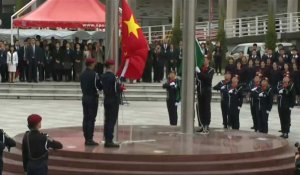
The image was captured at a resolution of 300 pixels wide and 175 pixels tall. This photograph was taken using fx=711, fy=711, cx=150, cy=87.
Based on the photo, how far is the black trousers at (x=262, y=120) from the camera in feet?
60.4

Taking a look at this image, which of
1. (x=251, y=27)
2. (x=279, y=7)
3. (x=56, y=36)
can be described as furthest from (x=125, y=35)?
(x=279, y=7)

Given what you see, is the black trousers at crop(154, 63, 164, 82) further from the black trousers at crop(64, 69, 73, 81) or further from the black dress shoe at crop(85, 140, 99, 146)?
the black dress shoe at crop(85, 140, 99, 146)

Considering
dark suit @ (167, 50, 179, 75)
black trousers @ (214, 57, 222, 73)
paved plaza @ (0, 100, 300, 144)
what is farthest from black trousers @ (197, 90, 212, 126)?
black trousers @ (214, 57, 222, 73)

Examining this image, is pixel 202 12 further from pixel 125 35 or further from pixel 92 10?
pixel 125 35

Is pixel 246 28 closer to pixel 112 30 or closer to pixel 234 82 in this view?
pixel 234 82

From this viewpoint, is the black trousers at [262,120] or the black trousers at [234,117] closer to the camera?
the black trousers at [262,120]

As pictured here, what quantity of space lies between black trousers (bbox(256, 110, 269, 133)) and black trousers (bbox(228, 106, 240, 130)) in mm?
528

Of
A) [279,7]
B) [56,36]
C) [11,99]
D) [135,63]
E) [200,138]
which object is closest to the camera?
[135,63]

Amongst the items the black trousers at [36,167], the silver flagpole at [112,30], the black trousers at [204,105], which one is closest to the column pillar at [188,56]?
the black trousers at [204,105]

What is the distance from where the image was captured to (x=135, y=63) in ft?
46.7

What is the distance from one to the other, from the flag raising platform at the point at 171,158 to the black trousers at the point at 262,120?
11.1 ft

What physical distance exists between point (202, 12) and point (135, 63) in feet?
142

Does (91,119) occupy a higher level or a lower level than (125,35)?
Result: lower

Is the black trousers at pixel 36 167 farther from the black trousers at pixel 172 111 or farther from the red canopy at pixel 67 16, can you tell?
the red canopy at pixel 67 16
